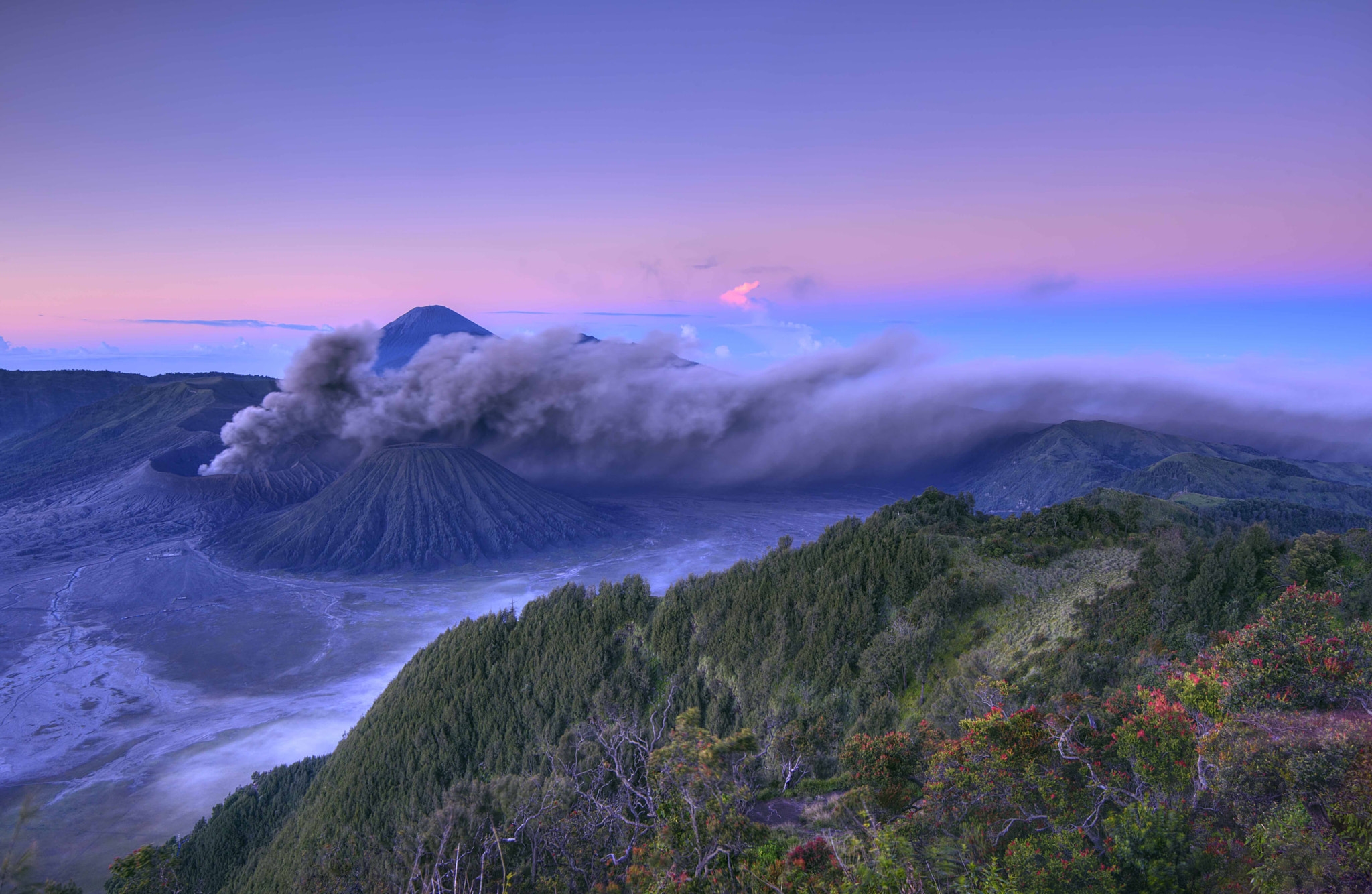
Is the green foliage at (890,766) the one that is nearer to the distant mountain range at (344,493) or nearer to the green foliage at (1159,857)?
the green foliage at (1159,857)

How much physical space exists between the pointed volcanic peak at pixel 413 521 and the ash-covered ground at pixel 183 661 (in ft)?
16.0

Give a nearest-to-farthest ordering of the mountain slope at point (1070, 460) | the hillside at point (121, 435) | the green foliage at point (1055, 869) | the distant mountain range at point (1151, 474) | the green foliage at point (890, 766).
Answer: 1. the green foliage at point (1055, 869)
2. the green foliage at point (890, 766)
3. the distant mountain range at point (1151, 474)
4. the hillside at point (121, 435)
5. the mountain slope at point (1070, 460)

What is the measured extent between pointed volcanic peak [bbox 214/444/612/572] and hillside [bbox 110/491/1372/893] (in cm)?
5950

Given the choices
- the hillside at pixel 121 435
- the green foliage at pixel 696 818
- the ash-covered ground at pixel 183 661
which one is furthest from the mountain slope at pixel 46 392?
the green foliage at pixel 696 818

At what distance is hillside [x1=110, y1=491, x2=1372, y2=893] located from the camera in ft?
41.7

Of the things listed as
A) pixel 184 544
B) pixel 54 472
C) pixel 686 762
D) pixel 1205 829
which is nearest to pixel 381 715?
pixel 686 762

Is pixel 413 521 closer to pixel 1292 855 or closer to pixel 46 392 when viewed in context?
pixel 1292 855

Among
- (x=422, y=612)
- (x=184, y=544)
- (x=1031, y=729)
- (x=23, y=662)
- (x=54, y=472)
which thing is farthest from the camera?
(x=54, y=472)

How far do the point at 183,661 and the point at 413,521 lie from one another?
42.0m

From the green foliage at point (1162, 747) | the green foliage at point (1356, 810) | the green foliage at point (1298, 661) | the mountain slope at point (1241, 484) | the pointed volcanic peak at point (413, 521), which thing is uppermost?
the green foliage at point (1298, 661)

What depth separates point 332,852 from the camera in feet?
70.5

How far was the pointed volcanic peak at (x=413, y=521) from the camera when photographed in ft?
304

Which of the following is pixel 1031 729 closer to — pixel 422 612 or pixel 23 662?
pixel 422 612

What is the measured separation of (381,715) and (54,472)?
125 meters
